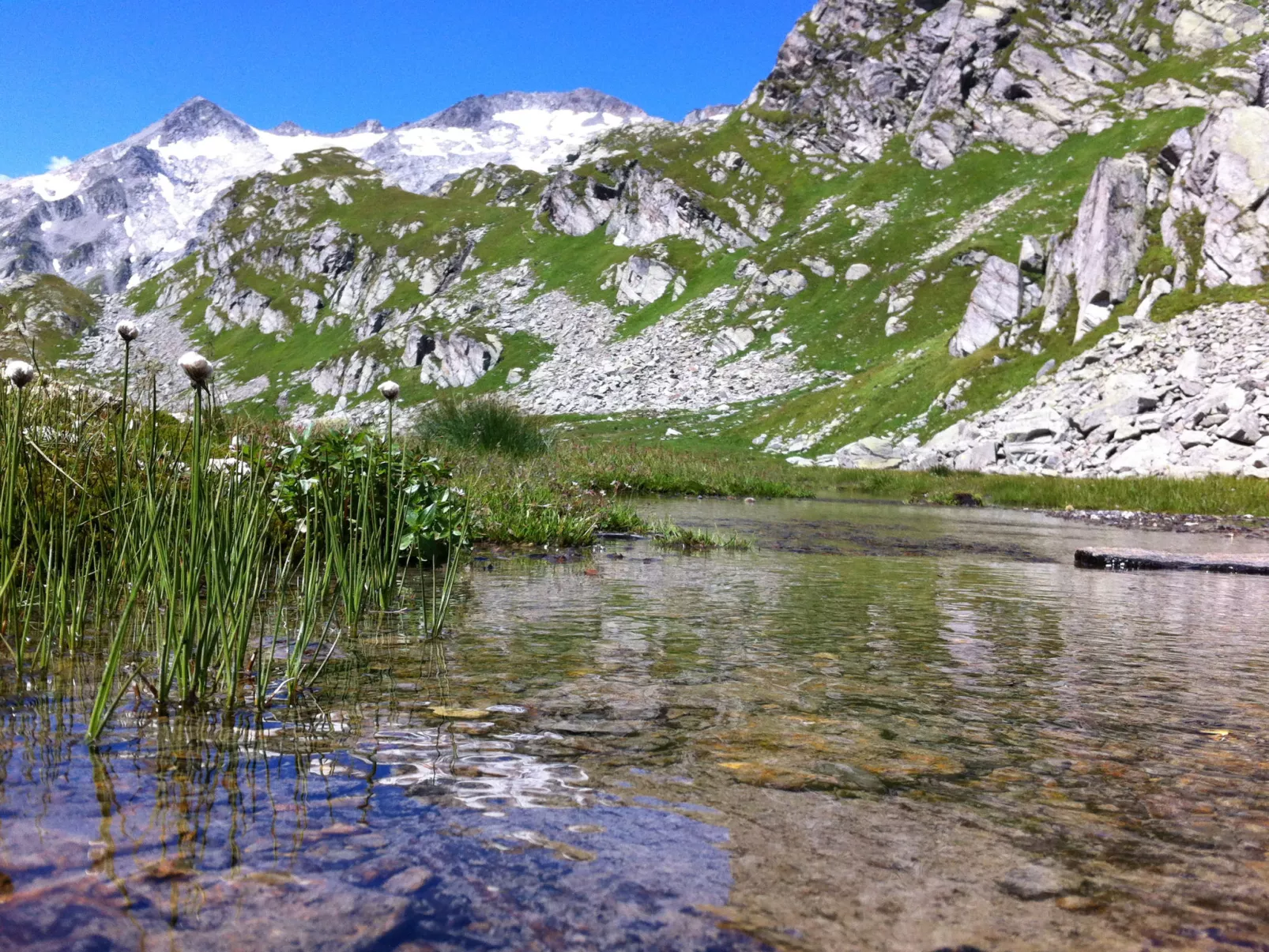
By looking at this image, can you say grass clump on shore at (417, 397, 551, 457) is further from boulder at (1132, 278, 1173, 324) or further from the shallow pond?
boulder at (1132, 278, 1173, 324)

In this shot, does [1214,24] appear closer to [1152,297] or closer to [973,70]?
[973,70]

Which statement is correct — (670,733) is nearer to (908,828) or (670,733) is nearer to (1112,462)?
(908,828)

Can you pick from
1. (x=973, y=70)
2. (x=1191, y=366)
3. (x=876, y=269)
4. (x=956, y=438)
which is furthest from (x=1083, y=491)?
(x=973, y=70)

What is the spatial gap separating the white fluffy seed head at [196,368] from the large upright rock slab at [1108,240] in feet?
186

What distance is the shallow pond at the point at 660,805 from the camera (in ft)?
5.99

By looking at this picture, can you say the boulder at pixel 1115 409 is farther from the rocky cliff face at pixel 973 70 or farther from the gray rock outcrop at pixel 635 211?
the gray rock outcrop at pixel 635 211

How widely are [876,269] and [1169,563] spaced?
303 feet

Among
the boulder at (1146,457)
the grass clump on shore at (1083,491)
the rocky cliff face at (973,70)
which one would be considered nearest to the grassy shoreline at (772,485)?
the grass clump on shore at (1083,491)

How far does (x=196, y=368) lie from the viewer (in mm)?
2938

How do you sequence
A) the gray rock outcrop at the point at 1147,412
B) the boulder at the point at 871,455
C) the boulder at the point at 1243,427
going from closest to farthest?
the boulder at the point at 1243,427 → the gray rock outcrop at the point at 1147,412 → the boulder at the point at 871,455

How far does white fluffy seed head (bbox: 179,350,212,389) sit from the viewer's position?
9.53 feet

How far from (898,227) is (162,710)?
112 meters

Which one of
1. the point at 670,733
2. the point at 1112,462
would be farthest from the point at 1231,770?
the point at 1112,462

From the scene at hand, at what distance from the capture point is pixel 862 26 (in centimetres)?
15138
